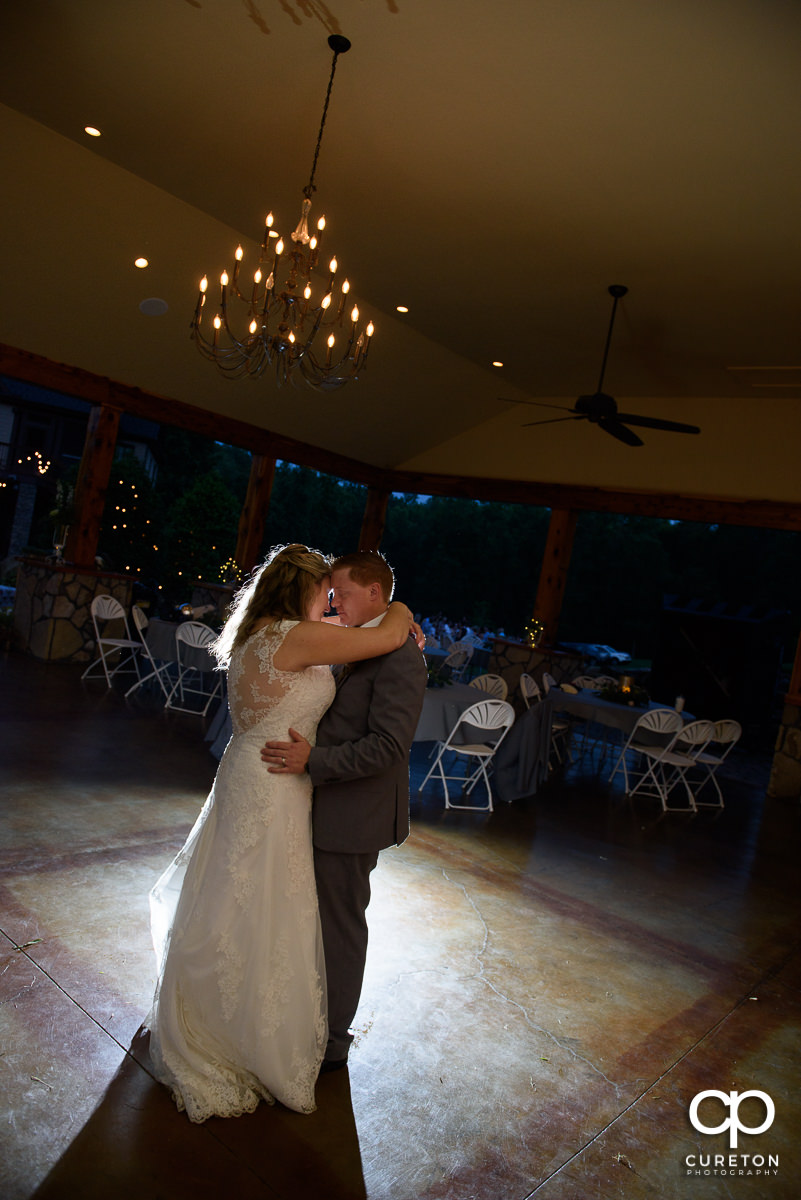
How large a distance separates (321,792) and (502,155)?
421 cm

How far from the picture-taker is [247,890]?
2.40 m

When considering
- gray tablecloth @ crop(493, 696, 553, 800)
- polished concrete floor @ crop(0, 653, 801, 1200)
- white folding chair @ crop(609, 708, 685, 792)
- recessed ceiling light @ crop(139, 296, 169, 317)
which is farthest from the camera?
recessed ceiling light @ crop(139, 296, 169, 317)

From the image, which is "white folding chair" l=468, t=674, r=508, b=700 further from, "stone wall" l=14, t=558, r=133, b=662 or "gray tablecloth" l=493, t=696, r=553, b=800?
"stone wall" l=14, t=558, r=133, b=662

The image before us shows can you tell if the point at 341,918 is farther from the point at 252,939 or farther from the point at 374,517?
the point at 374,517

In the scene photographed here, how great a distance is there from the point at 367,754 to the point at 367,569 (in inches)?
22.1

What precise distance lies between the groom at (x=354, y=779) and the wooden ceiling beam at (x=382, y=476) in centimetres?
704

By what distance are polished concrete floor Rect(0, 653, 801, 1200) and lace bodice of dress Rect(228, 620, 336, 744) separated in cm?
108

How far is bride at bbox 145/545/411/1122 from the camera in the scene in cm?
237

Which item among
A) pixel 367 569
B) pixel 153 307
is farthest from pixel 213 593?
pixel 367 569

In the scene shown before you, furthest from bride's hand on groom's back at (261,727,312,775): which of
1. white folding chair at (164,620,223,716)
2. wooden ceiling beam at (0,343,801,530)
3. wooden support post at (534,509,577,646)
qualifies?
wooden support post at (534,509,577,646)

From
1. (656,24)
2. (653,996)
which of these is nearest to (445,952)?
(653,996)

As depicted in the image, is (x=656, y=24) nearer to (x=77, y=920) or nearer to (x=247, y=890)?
(x=247, y=890)

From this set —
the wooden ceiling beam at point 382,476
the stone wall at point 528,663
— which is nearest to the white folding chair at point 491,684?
the stone wall at point 528,663

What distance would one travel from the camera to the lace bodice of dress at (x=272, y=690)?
243cm
